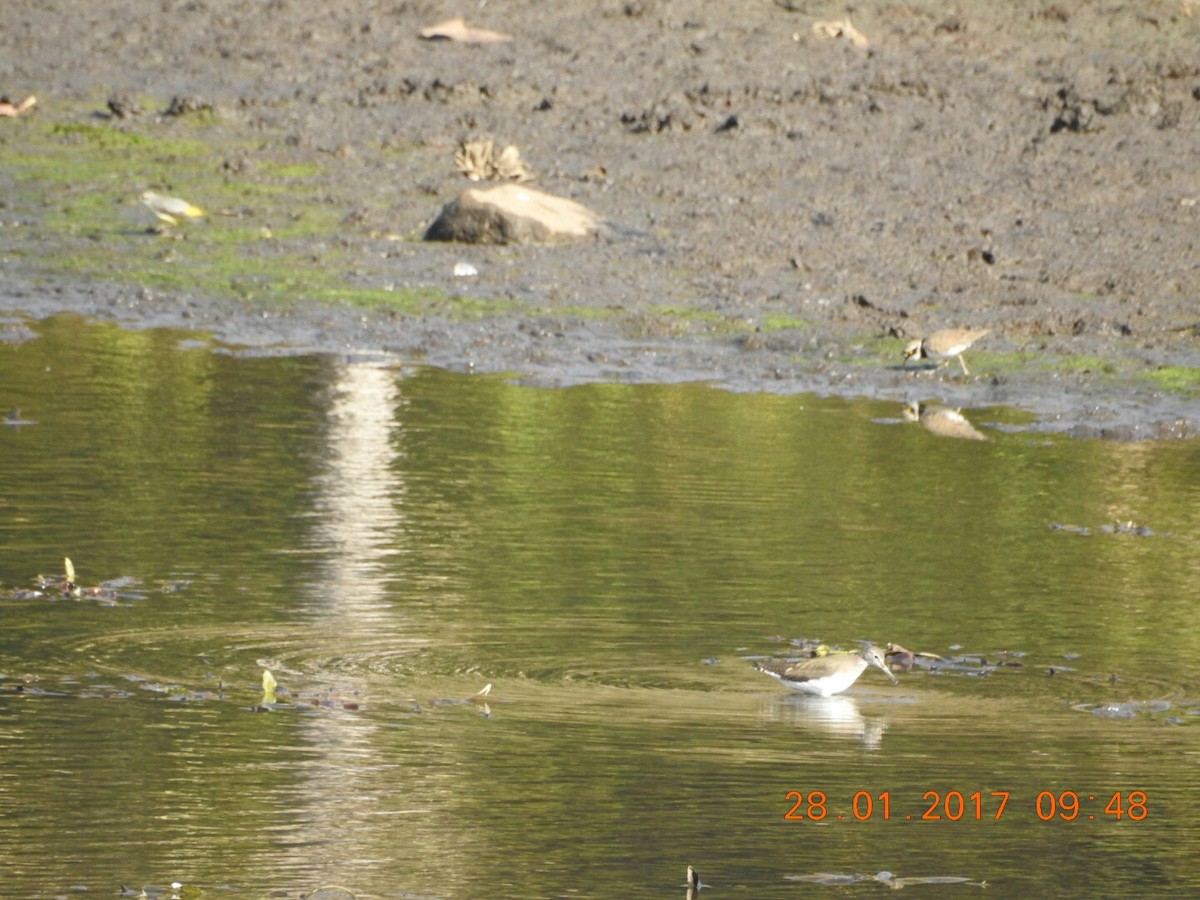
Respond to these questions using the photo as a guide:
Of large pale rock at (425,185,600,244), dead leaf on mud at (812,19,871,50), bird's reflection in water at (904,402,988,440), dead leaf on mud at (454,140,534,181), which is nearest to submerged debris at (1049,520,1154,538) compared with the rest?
bird's reflection in water at (904,402,988,440)

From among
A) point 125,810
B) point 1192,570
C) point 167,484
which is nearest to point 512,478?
point 167,484

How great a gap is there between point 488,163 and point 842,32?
4.74 meters

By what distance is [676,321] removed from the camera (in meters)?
14.0

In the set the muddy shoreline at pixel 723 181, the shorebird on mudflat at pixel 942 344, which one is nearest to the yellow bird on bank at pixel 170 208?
the muddy shoreline at pixel 723 181

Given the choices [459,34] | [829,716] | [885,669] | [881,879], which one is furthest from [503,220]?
[881,879]

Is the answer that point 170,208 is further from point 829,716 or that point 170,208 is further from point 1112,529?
point 829,716

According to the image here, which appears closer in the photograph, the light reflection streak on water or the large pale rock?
the light reflection streak on water

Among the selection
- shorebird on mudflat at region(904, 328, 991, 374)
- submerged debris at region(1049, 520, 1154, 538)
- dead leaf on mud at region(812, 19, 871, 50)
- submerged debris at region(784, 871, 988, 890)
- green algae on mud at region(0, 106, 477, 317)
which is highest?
dead leaf on mud at region(812, 19, 871, 50)

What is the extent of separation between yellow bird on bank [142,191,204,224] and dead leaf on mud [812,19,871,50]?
6558mm

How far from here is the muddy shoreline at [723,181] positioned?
531 inches

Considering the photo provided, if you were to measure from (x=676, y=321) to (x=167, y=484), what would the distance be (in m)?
4.91

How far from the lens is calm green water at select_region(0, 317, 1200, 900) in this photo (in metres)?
5.58

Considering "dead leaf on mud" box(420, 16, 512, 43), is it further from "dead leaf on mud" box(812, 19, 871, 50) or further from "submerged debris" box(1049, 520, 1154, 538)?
"submerged debris" box(1049, 520, 1154, 538)

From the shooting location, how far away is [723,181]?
17.2m
